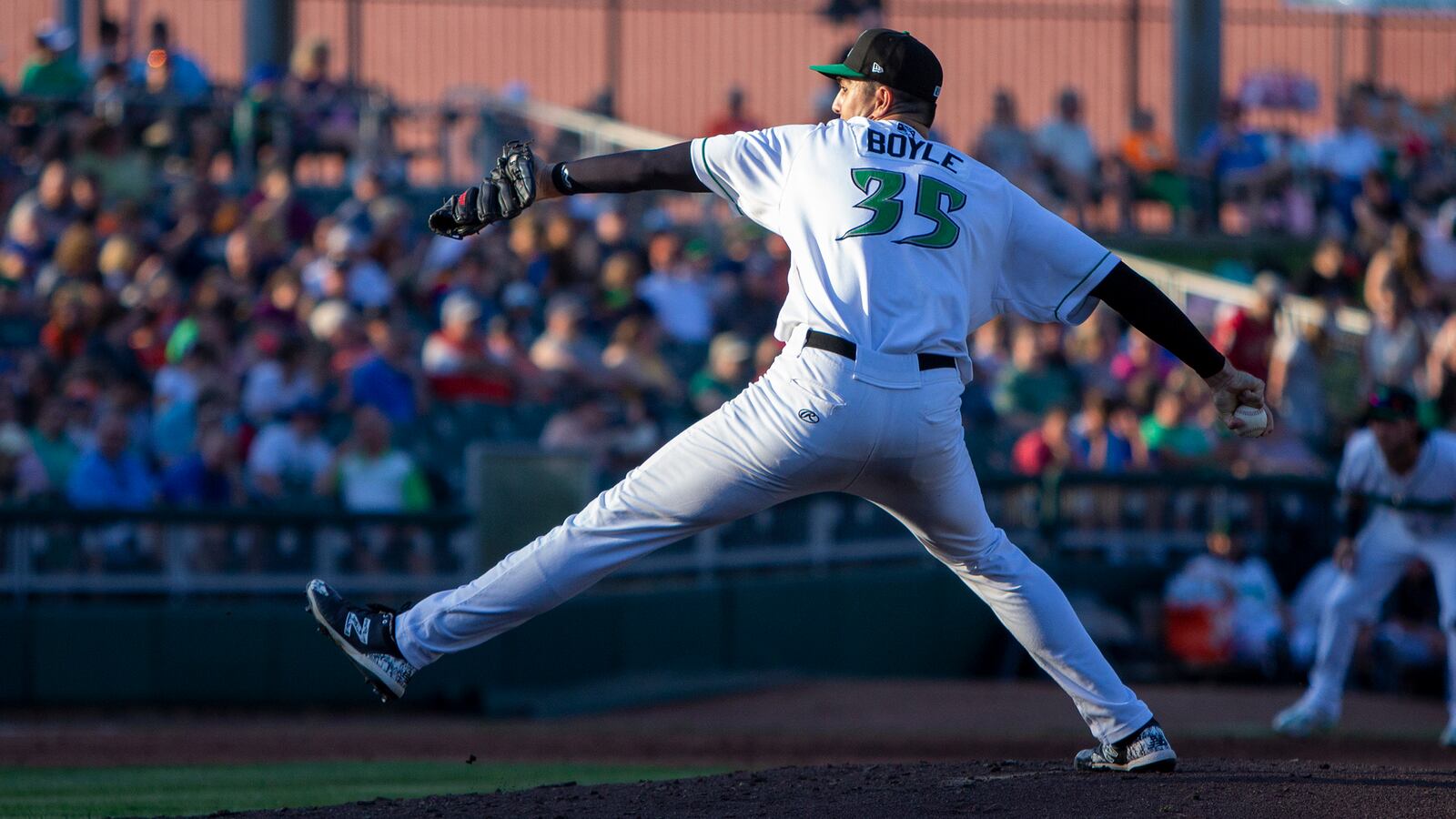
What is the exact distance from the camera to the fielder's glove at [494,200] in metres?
4.89

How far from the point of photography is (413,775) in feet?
25.2

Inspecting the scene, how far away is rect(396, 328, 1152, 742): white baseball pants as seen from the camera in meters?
4.56

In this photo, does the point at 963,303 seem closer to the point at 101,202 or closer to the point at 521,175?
the point at 521,175

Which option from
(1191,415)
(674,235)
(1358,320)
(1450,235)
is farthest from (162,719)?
(1450,235)

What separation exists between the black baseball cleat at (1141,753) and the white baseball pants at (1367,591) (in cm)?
457

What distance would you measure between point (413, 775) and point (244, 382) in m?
4.06

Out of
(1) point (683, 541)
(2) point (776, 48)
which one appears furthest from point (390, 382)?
(2) point (776, 48)

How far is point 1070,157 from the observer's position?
700 inches

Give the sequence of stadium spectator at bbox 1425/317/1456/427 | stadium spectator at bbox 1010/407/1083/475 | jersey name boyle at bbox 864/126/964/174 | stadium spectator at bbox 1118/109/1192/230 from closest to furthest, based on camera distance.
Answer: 1. jersey name boyle at bbox 864/126/964/174
2. stadium spectator at bbox 1010/407/1083/475
3. stadium spectator at bbox 1425/317/1456/427
4. stadium spectator at bbox 1118/109/1192/230

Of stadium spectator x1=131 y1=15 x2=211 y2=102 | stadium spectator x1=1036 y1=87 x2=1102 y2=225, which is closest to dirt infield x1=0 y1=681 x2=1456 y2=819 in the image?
stadium spectator x1=131 y1=15 x2=211 y2=102

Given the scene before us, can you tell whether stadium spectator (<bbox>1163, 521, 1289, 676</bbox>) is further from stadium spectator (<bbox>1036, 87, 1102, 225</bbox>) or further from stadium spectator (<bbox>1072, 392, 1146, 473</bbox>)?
stadium spectator (<bbox>1036, 87, 1102, 225</bbox>)

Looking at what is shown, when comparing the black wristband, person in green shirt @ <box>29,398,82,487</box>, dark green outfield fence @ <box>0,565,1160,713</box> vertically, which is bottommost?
dark green outfield fence @ <box>0,565,1160,713</box>

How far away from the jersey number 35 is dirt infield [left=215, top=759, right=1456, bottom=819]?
1.54m

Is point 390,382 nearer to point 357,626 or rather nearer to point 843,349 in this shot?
point 357,626
